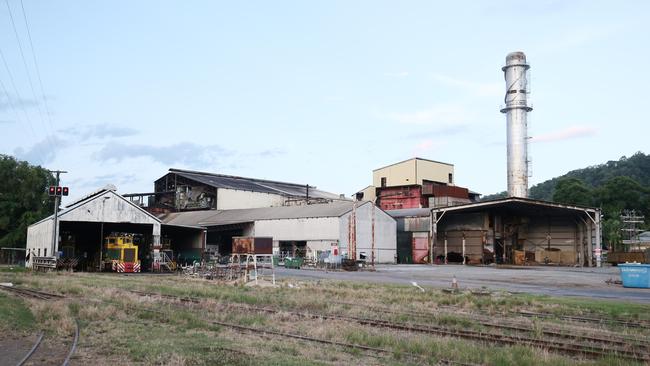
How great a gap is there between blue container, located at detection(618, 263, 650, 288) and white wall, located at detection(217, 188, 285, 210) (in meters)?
55.8

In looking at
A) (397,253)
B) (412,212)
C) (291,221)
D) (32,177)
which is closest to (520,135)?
(412,212)

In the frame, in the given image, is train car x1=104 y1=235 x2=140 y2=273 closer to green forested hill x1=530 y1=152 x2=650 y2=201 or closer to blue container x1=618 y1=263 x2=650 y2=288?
blue container x1=618 y1=263 x2=650 y2=288

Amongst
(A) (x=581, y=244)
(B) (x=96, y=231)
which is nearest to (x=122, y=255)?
(B) (x=96, y=231)

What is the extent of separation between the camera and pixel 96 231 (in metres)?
55.4

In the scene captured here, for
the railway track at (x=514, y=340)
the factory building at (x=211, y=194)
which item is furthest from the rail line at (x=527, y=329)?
the factory building at (x=211, y=194)

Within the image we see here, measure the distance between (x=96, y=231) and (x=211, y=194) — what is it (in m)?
26.9

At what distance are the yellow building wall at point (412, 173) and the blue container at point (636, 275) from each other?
5396cm

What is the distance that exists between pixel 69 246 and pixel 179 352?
142 ft

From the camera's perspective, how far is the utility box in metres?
47.9

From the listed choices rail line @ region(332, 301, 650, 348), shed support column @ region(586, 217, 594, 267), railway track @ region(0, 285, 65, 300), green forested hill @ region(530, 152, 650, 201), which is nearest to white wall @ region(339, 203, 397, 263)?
shed support column @ region(586, 217, 594, 267)

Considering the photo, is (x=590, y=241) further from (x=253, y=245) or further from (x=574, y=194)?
(x=574, y=194)

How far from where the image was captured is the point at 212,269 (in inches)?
1490

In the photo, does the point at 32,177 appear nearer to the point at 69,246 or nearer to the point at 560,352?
the point at 69,246

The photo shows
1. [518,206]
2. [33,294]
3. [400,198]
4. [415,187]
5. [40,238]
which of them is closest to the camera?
[33,294]
